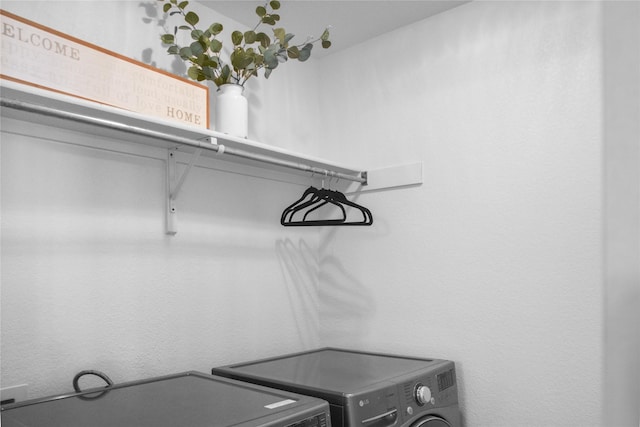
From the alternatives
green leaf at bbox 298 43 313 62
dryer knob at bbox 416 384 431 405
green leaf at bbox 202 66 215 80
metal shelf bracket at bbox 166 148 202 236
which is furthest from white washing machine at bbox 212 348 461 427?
green leaf at bbox 298 43 313 62

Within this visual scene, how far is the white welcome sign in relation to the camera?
4.69 feet

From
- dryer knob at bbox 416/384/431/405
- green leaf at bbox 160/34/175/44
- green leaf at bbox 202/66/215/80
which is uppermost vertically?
green leaf at bbox 160/34/175/44

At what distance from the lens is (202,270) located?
1978 mm

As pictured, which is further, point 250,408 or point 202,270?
point 202,270

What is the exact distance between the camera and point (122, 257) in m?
1.72

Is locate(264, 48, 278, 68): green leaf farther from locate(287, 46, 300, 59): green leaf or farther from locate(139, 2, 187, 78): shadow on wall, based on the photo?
locate(139, 2, 187, 78): shadow on wall

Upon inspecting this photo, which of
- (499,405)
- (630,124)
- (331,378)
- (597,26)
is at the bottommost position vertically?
(499,405)

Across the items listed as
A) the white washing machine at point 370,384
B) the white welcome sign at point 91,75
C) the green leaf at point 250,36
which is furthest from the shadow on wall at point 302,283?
the green leaf at point 250,36

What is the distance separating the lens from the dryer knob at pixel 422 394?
1.68m

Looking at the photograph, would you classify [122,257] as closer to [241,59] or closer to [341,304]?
[241,59]

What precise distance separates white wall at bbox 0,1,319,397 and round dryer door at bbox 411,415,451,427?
2.57 ft

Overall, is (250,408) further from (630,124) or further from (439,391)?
(630,124)

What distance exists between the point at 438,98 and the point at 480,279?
788 mm

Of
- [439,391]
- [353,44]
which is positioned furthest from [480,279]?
[353,44]
